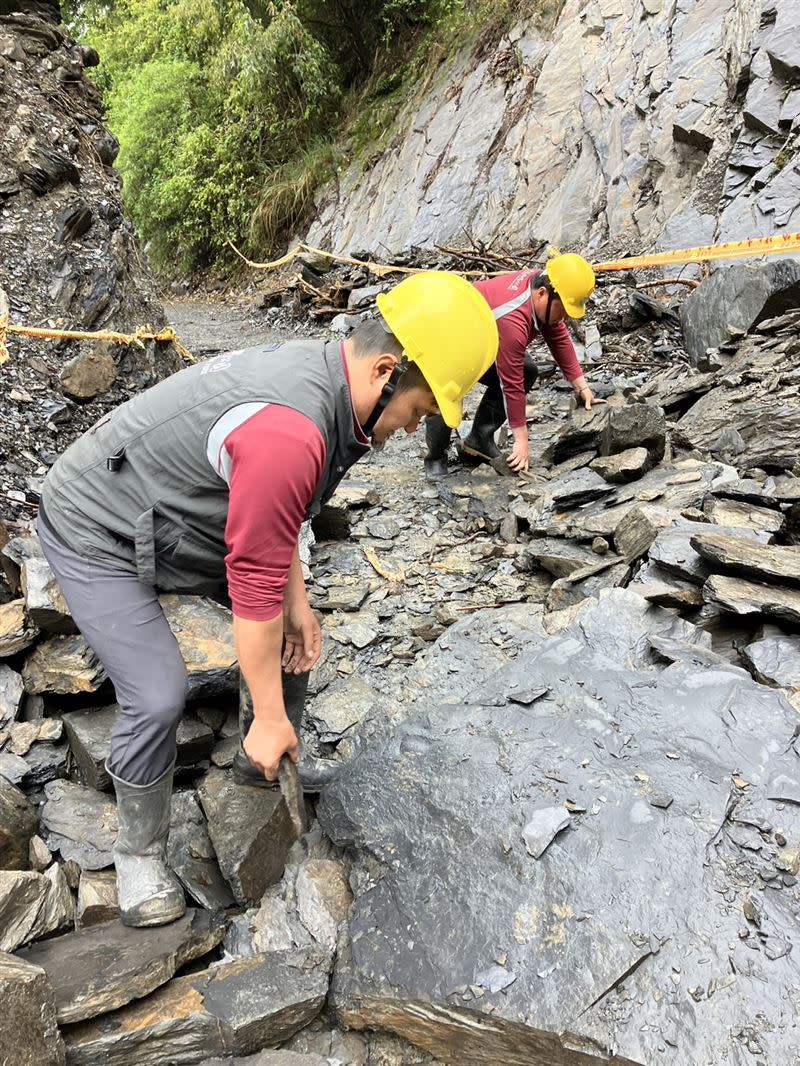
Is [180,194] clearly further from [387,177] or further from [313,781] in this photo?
[313,781]

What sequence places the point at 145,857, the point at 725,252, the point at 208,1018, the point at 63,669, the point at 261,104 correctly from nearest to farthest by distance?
1. the point at 208,1018
2. the point at 145,857
3. the point at 63,669
4. the point at 725,252
5. the point at 261,104

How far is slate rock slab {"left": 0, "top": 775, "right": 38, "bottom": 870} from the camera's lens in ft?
7.52

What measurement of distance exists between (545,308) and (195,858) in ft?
13.9

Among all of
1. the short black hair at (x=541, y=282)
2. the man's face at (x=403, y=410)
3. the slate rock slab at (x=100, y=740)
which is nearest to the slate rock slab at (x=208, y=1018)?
the slate rock slab at (x=100, y=740)

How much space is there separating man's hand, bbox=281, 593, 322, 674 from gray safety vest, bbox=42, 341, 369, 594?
1.13 feet

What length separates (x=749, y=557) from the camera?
116 inches

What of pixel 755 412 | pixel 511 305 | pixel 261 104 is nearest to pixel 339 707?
pixel 511 305

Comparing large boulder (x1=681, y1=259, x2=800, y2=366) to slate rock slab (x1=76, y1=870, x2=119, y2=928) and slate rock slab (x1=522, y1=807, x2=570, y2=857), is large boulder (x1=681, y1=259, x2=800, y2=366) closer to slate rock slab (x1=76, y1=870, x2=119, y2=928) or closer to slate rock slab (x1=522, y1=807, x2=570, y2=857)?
slate rock slab (x1=522, y1=807, x2=570, y2=857)

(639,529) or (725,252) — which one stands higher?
(725,252)

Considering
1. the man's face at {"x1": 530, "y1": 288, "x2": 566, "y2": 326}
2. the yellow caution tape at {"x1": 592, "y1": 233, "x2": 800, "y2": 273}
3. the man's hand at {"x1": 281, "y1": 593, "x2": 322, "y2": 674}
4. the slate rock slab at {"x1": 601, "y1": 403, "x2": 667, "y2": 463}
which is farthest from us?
the yellow caution tape at {"x1": 592, "y1": 233, "x2": 800, "y2": 273}

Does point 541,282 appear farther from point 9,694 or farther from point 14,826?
point 14,826

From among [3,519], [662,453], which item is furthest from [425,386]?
[662,453]

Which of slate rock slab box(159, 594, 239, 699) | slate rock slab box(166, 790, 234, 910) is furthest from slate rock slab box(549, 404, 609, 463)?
slate rock slab box(166, 790, 234, 910)

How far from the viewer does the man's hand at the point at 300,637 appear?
96.4 inches
